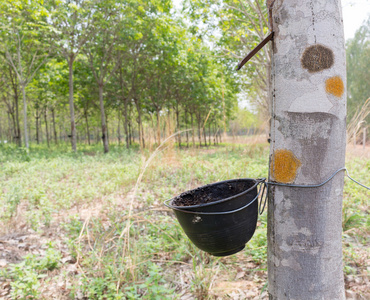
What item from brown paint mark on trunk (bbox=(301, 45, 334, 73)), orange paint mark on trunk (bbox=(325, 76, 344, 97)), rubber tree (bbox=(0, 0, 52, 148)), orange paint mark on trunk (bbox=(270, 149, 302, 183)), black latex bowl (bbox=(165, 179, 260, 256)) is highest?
rubber tree (bbox=(0, 0, 52, 148))

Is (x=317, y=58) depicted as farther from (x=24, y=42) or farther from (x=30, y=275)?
(x=24, y=42)

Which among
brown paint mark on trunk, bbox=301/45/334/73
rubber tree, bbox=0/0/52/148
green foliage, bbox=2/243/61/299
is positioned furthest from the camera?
rubber tree, bbox=0/0/52/148

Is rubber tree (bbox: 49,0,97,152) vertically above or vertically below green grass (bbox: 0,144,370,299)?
above

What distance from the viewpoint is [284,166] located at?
0.89 meters

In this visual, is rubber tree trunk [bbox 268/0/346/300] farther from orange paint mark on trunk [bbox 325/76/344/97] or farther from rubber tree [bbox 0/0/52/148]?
rubber tree [bbox 0/0/52/148]

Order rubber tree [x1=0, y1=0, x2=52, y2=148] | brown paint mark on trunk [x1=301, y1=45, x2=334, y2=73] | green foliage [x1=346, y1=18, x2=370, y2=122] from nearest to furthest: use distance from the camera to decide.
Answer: brown paint mark on trunk [x1=301, y1=45, x2=334, y2=73] → rubber tree [x1=0, y1=0, x2=52, y2=148] → green foliage [x1=346, y1=18, x2=370, y2=122]

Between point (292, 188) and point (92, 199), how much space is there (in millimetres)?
3511

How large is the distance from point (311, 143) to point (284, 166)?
0.12 meters

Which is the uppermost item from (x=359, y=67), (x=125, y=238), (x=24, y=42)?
(x=359, y=67)

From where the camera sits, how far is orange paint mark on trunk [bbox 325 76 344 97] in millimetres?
842

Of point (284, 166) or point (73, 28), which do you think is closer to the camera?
point (284, 166)

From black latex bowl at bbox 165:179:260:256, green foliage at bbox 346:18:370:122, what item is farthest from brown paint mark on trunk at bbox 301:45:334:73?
green foliage at bbox 346:18:370:122

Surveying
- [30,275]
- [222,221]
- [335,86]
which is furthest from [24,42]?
[335,86]

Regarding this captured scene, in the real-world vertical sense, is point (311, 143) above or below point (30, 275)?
above
